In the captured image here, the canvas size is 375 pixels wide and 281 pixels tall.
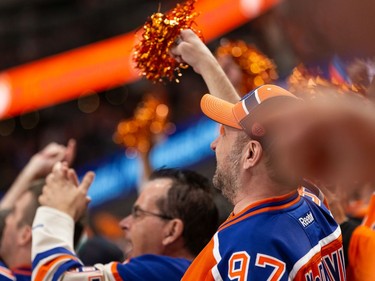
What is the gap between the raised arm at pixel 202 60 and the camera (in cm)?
211

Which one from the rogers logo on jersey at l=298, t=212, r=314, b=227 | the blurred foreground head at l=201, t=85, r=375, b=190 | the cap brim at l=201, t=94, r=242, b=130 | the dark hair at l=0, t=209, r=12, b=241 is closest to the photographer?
the blurred foreground head at l=201, t=85, r=375, b=190

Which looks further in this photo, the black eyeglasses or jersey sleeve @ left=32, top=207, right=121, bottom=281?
the black eyeglasses

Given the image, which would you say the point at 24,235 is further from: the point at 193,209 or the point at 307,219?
the point at 307,219

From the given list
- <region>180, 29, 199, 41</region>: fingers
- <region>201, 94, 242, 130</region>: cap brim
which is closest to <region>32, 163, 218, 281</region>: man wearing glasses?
<region>180, 29, 199, 41</region>: fingers

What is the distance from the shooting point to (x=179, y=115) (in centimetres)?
1036

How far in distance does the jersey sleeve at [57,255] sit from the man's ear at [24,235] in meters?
0.39

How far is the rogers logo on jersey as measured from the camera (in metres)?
1.60

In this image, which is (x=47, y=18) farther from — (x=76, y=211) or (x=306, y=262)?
(x=306, y=262)

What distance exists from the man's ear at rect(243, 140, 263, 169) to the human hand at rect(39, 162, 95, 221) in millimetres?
981

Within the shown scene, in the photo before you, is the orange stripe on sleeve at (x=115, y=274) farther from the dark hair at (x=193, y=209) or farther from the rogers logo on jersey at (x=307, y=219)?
the rogers logo on jersey at (x=307, y=219)

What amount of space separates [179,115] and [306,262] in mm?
8888

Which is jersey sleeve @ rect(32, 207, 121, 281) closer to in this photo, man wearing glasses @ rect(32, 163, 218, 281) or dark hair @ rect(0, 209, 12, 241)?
man wearing glasses @ rect(32, 163, 218, 281)

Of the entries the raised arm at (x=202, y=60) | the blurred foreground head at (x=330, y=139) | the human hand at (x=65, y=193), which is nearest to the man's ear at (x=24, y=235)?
the human hand at (x=65, y=193)

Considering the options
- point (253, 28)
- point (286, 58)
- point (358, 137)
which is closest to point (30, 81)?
point (253, 28)
